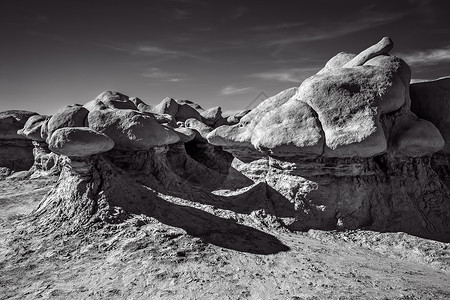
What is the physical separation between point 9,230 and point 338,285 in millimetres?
6877

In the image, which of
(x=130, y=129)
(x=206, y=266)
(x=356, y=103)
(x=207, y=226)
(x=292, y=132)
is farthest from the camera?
(x=130, y=129)

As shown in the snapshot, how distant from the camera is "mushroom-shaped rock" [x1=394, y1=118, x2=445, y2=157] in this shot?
6.80m

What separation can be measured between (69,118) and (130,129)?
2831 mm

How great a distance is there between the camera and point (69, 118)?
9.83 m

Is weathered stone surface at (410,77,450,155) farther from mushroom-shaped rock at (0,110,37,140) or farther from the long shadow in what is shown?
mushroom-shaped rock at (0,110,37,140)

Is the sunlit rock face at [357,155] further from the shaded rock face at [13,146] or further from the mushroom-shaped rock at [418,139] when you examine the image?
the shaded rock face at [13,146]

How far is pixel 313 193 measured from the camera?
275 inches

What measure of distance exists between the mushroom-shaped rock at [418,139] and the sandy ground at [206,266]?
6.64 ft

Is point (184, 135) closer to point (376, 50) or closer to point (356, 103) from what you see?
point (356, 103)

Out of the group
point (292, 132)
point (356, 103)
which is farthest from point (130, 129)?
point (356, 103)

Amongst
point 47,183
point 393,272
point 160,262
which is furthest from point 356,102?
point 47,183

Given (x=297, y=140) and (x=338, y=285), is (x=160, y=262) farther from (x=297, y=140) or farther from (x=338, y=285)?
(x=297, y=140)

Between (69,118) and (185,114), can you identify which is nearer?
(69,118)

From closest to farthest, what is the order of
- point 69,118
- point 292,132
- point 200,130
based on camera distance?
point 292,132
point 69,118
point 200,130
